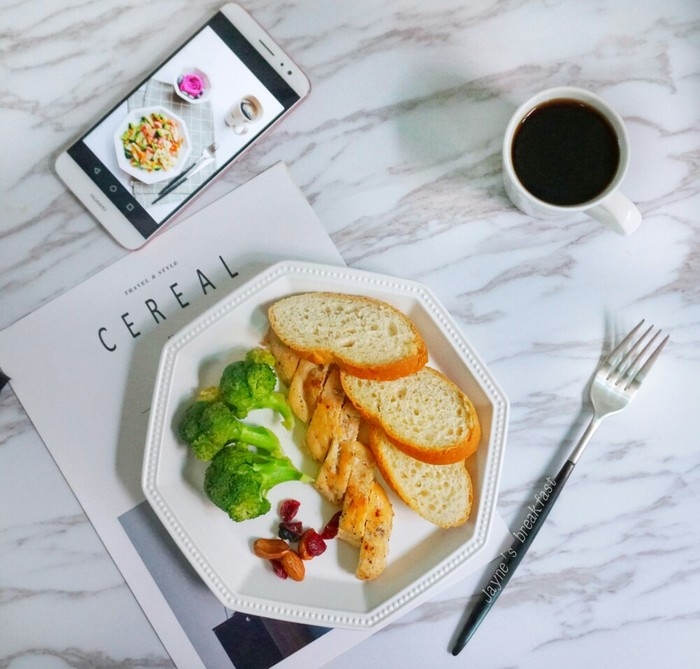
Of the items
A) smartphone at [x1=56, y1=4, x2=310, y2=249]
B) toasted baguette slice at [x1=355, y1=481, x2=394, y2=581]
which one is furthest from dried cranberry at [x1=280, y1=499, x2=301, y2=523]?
smartphone at [x1=56, y1=4, x2=310, y2=249]

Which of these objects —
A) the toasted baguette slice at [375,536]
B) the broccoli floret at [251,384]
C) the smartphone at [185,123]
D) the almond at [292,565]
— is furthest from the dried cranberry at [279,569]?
the smartphone at [185,123]

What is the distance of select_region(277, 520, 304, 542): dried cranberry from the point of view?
3.37 feet

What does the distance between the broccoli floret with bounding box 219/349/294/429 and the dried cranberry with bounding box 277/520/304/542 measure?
17cm

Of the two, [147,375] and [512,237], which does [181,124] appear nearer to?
[147,375]

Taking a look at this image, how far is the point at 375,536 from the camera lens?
99 cm

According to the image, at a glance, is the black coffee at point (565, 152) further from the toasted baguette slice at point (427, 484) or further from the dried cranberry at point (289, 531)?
the dried cranberry at point (289, 531)

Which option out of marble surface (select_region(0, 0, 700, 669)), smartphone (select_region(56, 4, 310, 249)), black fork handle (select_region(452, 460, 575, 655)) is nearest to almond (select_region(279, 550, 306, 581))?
marble surface (select_region(0, 0, 700, 669))

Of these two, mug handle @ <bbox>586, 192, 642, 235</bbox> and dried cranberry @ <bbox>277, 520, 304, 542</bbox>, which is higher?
mug handle @ <bbox>586, 192, 642, 235</bbox>

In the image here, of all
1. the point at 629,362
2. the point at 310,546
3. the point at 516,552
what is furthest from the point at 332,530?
the point at 629,362

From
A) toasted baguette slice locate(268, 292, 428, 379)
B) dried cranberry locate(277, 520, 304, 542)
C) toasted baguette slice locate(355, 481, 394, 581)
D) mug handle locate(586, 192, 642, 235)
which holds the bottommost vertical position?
toasted baguette slice locate(355, 481, 394, 581)

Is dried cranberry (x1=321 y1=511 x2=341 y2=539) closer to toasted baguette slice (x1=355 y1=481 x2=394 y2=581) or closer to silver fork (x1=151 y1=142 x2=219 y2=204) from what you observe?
toasted baguette slice (x1=355 y1=481 x2=394 y2=581)

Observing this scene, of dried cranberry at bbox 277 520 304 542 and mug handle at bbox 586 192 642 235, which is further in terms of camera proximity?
dried cranberry at bbox 277 520 304 542

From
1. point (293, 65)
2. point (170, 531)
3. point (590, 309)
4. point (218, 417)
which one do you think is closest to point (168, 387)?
point (218, 417)

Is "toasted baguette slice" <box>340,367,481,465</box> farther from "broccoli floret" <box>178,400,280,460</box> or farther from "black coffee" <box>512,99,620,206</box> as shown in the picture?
"black coffee" <box>512,99,620,206</box>
